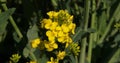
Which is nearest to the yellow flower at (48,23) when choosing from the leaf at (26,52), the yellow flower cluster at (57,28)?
the yellow flower cluster at (57,28)

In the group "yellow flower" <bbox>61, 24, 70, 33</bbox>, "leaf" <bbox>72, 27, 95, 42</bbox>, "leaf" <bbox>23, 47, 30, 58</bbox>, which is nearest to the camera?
"yellow flower" <bbox>61, 24, 70, 33</bbox>

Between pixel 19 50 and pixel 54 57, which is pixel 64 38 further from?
pixel 19 50

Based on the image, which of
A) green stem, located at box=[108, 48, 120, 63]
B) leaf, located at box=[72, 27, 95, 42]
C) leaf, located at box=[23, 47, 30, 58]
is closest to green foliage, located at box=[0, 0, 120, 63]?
green stem, located at box=[108, 48, 120, 63]

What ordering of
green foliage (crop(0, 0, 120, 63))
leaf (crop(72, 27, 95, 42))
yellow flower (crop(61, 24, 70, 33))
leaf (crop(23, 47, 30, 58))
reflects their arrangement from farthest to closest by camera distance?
1. green foliage (crop(0, 0, 120, 63))
2. leaf (crop(23, 47, 30, 58))
3. leaf (crop(72, 27, 95, 42))
4. yellow flower (crop(61, 24, 70, 33))

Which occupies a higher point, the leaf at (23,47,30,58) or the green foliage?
the green foliage

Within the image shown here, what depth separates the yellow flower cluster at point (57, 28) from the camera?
106 cm

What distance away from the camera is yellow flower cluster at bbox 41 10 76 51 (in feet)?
3.48

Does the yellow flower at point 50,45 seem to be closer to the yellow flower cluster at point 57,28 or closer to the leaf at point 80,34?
the yellow flower cluster at point 57,28

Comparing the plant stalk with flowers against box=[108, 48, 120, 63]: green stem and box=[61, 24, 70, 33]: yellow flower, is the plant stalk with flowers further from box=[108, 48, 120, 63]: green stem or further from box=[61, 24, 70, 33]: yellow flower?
box=[108, 48, 120, 63]: green stem

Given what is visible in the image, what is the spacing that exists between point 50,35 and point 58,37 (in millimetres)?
29

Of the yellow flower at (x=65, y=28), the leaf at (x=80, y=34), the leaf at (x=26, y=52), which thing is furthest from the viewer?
the leaf at (x=26, y=52)

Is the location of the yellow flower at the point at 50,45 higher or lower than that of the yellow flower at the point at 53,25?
lower

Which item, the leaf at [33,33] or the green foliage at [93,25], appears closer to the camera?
the leaf at [33,33]

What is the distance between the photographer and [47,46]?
1085mm
